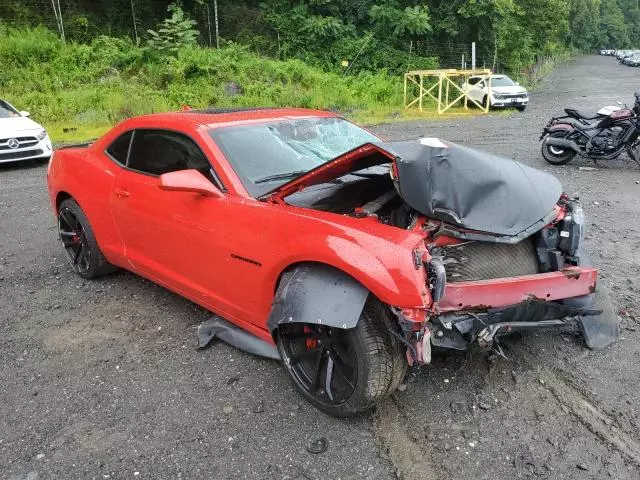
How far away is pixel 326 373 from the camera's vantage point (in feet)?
9.45

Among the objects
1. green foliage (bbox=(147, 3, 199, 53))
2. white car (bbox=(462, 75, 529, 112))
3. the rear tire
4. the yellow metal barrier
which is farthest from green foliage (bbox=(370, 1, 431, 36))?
the rear tire

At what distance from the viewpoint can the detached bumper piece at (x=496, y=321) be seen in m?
2.64

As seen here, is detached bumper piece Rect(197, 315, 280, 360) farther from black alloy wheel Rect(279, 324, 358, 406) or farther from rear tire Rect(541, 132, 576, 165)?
rear tire Rect(541, 132, 576, 165)

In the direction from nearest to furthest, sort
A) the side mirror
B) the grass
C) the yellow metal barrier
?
1. the side mirror
2. the grass
3. the yellow metal barrier

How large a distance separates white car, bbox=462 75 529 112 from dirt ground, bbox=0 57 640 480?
17495 millimetres

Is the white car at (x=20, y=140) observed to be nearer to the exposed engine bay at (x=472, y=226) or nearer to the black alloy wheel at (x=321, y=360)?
the exposed engine bay at (x=472, y=226)

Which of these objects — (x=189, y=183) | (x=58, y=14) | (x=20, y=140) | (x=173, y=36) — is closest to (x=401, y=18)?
(x=173, y=36)

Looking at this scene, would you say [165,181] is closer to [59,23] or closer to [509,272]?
[509,272]

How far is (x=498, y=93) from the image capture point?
20.5 meters

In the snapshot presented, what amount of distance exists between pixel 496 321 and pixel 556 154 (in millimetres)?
8088

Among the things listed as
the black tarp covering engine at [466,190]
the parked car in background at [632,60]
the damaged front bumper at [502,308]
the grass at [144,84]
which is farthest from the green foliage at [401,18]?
the parked car in background at [632,60]

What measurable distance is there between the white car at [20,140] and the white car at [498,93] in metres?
15.4

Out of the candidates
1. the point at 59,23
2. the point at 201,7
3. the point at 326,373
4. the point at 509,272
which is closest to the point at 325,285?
the point at 326,373

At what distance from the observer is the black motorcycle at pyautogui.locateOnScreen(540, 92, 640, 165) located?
30.2 ft
